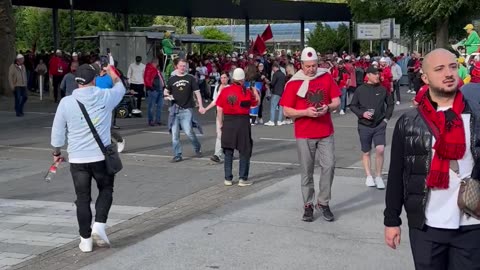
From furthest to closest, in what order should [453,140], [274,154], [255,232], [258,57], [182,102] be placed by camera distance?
[258,57] < [274,154] < [182,102] < [255,232] < [453,140]

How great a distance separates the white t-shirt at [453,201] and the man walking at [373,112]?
5658mm

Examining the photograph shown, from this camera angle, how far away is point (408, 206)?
3914 millimetres

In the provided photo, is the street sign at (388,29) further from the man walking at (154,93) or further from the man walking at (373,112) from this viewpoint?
the man walking at (373,112)

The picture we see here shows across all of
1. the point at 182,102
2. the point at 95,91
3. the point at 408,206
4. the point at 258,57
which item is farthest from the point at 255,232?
the point at 258,57

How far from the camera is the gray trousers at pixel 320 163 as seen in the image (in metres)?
7.72

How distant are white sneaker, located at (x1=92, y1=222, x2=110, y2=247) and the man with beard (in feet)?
11.8

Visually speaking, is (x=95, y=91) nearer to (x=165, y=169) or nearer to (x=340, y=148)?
(x=165, y=169)

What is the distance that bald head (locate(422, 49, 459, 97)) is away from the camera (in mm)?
3744

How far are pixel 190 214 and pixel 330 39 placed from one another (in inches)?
1888

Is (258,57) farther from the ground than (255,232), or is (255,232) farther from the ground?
(258,57)

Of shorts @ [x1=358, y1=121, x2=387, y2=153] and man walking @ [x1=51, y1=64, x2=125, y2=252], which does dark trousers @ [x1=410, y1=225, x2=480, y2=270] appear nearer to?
man walking @ [x1=51, y1=64, x2=125, y2=252]

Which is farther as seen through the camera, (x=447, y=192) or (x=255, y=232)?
(x=255, y=232)

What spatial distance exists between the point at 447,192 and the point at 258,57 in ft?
77.4

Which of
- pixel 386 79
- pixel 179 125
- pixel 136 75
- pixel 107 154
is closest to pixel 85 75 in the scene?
pixel 107 154
